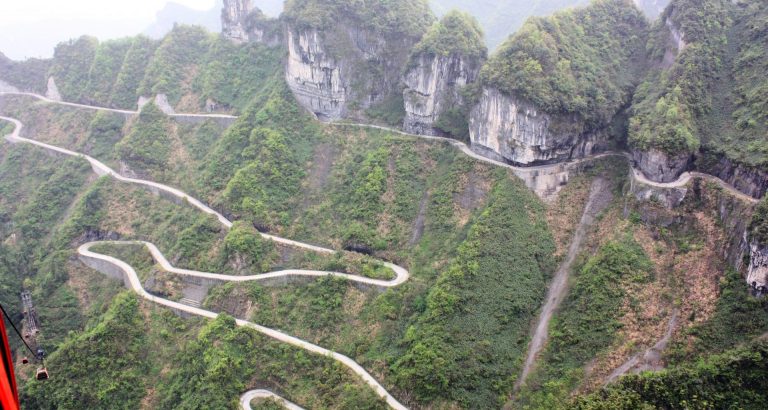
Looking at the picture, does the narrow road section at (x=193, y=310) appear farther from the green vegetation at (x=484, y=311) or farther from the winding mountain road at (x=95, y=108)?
the winding mountain road at (x=95, y=108)

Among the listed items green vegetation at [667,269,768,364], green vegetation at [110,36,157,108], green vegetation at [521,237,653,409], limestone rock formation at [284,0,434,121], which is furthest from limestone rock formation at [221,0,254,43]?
green vegetation at [667,269,768,364]

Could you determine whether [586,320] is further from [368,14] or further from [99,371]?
[368,14]

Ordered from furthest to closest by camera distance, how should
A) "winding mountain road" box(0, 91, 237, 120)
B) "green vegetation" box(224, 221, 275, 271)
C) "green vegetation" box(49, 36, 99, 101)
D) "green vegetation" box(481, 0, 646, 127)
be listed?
"green vegetation" box(49, 36, 99, 101) < "winding mountain road" box(0, 91, 237, 120) < "green vegetation" box(481, 0, 646, 127) < "green vegetation" box(224, 221, 275, 271)

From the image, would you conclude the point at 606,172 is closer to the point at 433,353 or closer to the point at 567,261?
Answer: the point at 567,261

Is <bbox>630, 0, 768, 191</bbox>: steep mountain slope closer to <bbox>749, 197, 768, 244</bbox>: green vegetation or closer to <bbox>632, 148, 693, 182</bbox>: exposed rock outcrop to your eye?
<bbox>632, 148, 693, 182</bbox>: exposed rock outcrop

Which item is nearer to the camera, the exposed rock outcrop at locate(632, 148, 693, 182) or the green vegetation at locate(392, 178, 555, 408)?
the green vegetation at locate(392, 178, 555, 408)

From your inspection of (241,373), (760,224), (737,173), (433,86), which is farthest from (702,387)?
(433,86)
